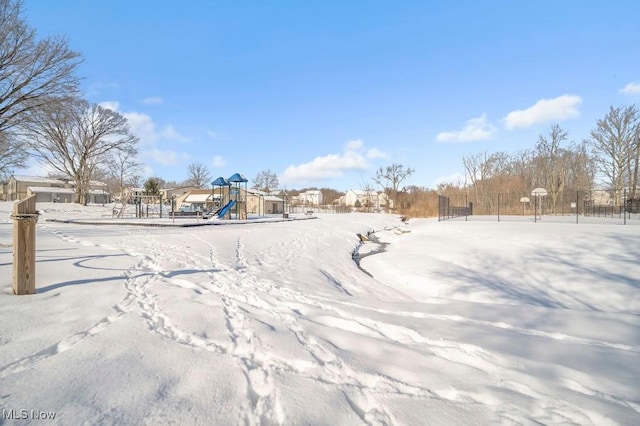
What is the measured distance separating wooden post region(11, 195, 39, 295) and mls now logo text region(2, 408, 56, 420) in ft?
8.91

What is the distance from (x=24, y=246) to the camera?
3.77m

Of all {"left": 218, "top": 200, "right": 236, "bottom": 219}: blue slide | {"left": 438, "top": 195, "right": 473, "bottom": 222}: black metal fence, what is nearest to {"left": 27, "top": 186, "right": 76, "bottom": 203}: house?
{"left": 218, "top": 200, "right": 236, "bottom": 219}: blue slide

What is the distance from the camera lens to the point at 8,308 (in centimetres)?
341

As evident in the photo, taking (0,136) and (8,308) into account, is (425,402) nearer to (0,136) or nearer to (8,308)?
(8,308)

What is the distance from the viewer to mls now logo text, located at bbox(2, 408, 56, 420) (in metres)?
1.80

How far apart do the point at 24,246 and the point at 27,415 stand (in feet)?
9.34

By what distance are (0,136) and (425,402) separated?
987 inches

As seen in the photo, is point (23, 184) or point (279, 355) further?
point (23, 184)

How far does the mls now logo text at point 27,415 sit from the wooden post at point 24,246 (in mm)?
2716

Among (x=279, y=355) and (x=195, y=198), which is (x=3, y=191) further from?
(x=279, y=355)

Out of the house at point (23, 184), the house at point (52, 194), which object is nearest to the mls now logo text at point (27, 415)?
the house at point (52, 194)

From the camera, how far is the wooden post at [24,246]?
375cm

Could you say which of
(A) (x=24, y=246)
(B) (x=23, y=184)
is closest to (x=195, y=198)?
(B) (x=23, y=184)

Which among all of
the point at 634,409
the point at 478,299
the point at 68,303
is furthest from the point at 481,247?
the point at 68,303
